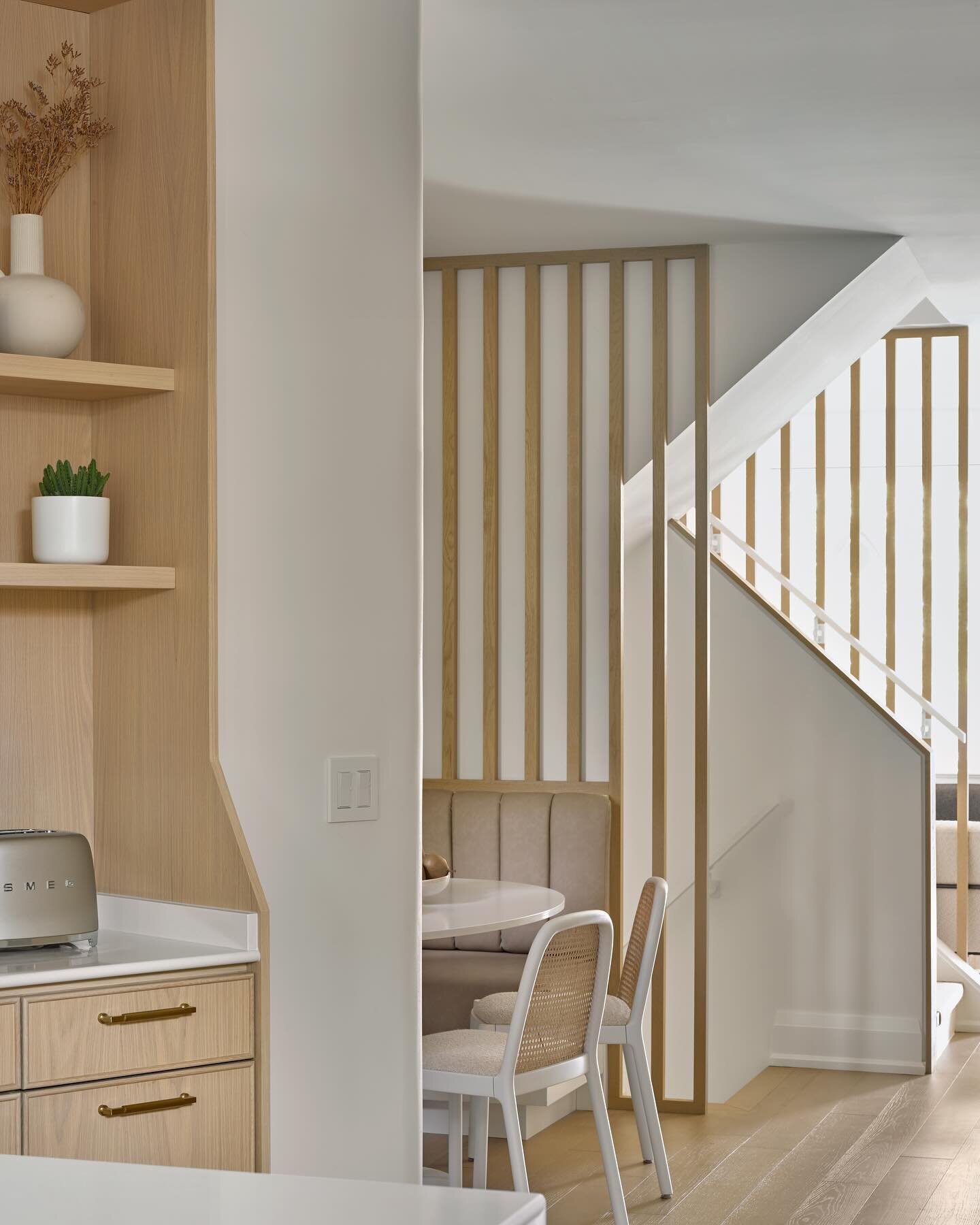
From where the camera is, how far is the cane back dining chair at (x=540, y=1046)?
3.42 metres

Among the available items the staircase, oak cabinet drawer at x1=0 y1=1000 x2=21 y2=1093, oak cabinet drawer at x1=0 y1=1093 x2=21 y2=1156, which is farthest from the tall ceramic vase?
the staircase

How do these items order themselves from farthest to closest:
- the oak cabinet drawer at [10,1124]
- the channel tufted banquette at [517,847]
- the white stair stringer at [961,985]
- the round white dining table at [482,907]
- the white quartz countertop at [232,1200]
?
the white stair stringer at [961,985] → the channel tufted banquette at [517,847] → the round white dining table at [482,907] → the oak cabinet drawer at [10,1124] → the white quartz countertop at [232,1200]

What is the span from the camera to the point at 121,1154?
244 centimetres

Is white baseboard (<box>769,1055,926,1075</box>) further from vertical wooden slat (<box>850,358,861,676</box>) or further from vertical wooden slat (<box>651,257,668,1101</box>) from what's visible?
vertical wooden slat (<box>850,358,861,676</box>)

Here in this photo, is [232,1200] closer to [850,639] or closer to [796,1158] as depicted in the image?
[796,1158]

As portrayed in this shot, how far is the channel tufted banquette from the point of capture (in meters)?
4.93

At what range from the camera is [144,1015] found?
2465 mm

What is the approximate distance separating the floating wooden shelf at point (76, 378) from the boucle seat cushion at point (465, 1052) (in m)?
1.59

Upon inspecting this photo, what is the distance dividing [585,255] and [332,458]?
251cm

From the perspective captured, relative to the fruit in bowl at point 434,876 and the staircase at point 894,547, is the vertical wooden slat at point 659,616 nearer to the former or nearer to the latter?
the staircase at point 894,547

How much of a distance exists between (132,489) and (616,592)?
2.51 m

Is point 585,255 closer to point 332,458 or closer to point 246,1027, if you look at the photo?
point 332,458

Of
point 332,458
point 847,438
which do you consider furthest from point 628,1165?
Answer: point 847,438

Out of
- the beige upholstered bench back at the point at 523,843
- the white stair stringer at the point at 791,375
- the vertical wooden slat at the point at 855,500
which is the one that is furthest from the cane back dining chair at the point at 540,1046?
the vertical wooden slat at the point at 855,500
